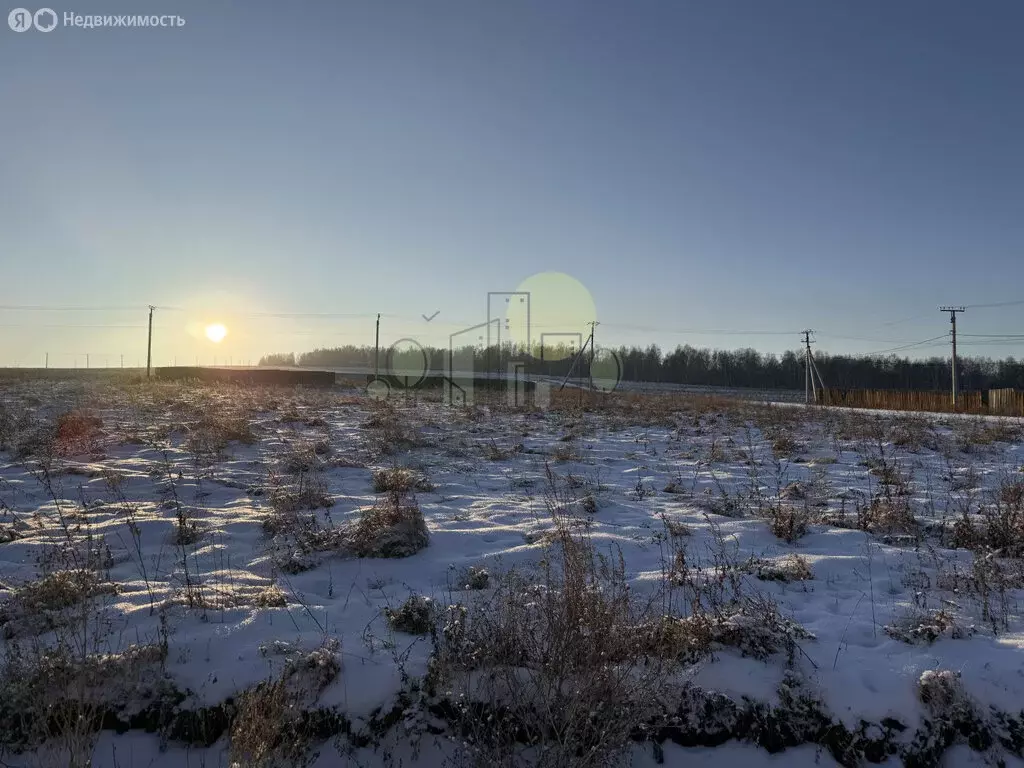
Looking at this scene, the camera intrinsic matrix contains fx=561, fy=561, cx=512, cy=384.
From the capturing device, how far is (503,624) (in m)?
3.18

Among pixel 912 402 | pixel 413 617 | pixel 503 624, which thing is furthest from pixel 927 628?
pixel 912 402

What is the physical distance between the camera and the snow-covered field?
2709mm

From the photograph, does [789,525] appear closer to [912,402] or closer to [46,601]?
[46,601]

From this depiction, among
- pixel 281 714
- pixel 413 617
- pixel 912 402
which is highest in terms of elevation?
pixel 912 402

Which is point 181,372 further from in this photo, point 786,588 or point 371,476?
point 786,588

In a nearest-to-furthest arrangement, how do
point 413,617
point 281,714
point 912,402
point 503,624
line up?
point 281,714, point 503,624, point 413,617, point 912,402

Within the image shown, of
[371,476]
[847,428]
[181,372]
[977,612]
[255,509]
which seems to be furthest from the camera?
[181,372]

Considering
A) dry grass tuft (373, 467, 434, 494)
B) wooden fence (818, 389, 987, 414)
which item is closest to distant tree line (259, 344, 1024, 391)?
wooden fence (818, 389, 987, 414)

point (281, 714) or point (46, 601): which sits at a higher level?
point (46, 601)

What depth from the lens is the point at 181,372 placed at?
44.3 m

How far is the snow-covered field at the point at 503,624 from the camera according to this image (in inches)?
107

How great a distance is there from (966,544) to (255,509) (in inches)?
257

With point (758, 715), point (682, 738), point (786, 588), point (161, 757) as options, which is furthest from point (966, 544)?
point (161, 757)

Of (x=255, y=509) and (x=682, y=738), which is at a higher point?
(x=255, y=509)
